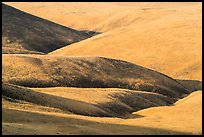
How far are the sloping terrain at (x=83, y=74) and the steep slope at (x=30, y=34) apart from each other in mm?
30242

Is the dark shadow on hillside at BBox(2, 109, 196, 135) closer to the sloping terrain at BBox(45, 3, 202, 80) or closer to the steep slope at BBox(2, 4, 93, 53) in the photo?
the sloping terrain at BBox(45, 3, 202, 80)

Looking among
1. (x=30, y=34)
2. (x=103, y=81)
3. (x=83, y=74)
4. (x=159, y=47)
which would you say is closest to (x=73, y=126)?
(x=83, y=74)

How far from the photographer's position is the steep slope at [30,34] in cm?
9894

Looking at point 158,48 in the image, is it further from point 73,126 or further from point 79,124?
point 73,126

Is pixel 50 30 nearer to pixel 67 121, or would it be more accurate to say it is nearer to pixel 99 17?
pixel 99 17

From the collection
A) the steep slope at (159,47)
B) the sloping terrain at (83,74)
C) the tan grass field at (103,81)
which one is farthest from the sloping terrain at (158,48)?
the sloping terrain at (83,74)

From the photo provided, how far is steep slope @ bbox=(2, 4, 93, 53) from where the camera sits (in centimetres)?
9894

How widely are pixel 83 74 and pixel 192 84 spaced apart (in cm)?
1650

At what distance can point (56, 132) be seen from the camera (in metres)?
26.6

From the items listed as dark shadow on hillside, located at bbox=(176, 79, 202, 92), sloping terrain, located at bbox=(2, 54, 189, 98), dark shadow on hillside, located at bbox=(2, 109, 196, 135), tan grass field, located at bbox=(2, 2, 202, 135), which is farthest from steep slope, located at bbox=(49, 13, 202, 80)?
dark shadow on hillside, located at bbox=(2, 109, 196, 135)

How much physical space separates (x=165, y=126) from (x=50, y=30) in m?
87.6

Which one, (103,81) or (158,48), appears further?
(158,48)

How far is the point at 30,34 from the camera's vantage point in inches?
4301

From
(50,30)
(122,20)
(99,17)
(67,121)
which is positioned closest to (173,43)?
(50,30)
